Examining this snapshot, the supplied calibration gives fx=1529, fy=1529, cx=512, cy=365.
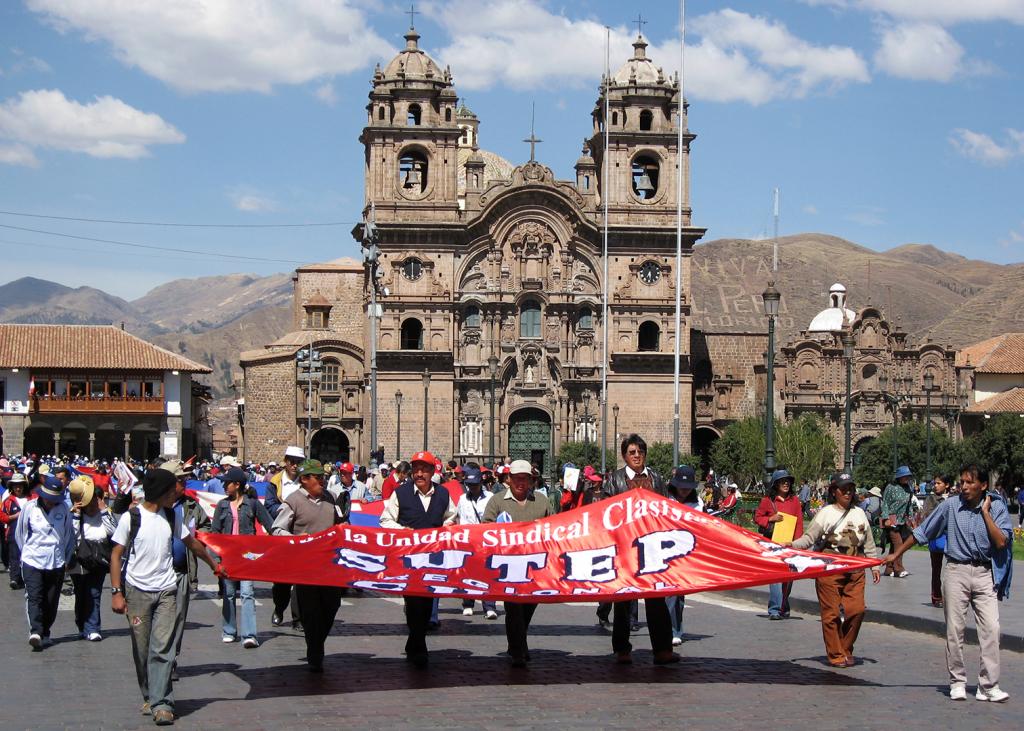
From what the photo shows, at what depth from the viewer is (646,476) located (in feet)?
40.3

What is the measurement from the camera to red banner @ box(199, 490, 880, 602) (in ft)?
36.9

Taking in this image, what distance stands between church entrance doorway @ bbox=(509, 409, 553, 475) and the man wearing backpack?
166ft

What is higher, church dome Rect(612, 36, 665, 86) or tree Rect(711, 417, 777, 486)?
church dome Rect(612, 36, 665, 86)

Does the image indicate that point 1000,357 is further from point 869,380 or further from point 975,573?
point 975,573

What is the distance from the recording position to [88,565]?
14.2 m

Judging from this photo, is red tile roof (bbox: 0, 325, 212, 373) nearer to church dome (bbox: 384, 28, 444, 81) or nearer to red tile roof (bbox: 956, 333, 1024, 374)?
church dome (bbox: 384, 28, 444, 81)

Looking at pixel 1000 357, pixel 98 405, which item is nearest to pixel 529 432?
pixel 98 405

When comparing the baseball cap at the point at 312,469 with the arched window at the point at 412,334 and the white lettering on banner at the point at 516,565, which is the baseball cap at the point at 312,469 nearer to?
the white lettering on banner at the point at 516,565

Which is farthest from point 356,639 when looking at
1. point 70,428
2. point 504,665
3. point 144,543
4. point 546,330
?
point 70,428

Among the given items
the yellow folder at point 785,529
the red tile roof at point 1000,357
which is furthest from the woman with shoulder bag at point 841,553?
the red tile roof at point 1000,357

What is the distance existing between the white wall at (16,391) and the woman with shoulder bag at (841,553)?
186 ft

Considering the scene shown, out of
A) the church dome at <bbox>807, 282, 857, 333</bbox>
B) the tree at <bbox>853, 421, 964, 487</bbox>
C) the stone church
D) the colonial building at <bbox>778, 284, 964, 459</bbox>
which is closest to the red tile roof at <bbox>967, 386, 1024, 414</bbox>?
the colonial building at <bbox>778, 284, 964, 459</bbox>

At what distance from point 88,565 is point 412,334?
153ft

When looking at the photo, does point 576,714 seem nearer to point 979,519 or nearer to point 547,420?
point 979,519
